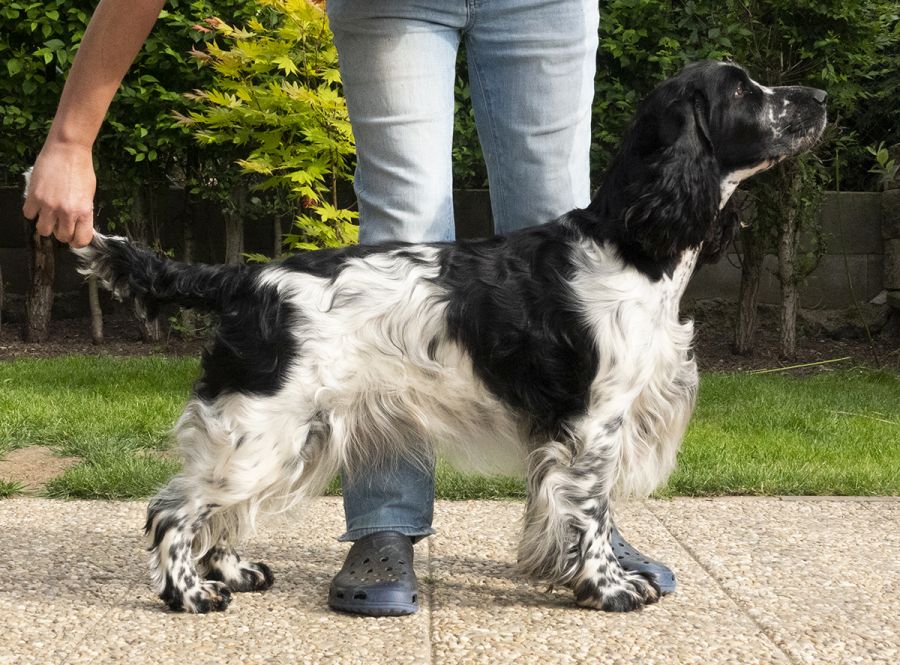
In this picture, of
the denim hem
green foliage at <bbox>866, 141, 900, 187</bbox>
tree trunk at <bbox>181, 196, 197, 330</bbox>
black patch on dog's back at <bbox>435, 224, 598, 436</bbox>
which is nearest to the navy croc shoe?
the denim hem

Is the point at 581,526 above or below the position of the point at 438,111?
below

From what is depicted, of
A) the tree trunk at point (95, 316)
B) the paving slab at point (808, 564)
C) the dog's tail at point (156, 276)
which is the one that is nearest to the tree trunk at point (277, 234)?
the tree trunk at point (95, 316)

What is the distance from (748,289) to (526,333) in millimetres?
5138

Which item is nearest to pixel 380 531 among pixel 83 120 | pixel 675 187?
pixel 675 187

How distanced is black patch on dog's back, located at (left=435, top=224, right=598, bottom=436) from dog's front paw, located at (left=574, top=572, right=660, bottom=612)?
43 centimetres

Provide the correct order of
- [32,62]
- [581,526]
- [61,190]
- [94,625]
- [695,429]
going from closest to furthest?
[61,190] → [94,625] → [581,526] → [695,429] → [32,62]

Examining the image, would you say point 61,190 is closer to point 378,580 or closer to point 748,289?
point 378,580

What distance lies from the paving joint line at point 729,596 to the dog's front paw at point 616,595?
0.22 metres

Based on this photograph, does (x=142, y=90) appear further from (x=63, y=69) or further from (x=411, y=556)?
(x=411, y=556)

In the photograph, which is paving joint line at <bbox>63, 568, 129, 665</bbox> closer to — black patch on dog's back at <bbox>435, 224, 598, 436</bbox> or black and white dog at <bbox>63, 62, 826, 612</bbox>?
black and white dog at <bbox>63, 62, 826, 612</bbox>

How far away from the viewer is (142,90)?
717cm

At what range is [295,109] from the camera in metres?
5.92

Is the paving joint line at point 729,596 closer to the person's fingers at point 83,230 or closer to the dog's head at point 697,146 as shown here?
the dog's head at point 697,146

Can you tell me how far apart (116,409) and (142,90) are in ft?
8.58
